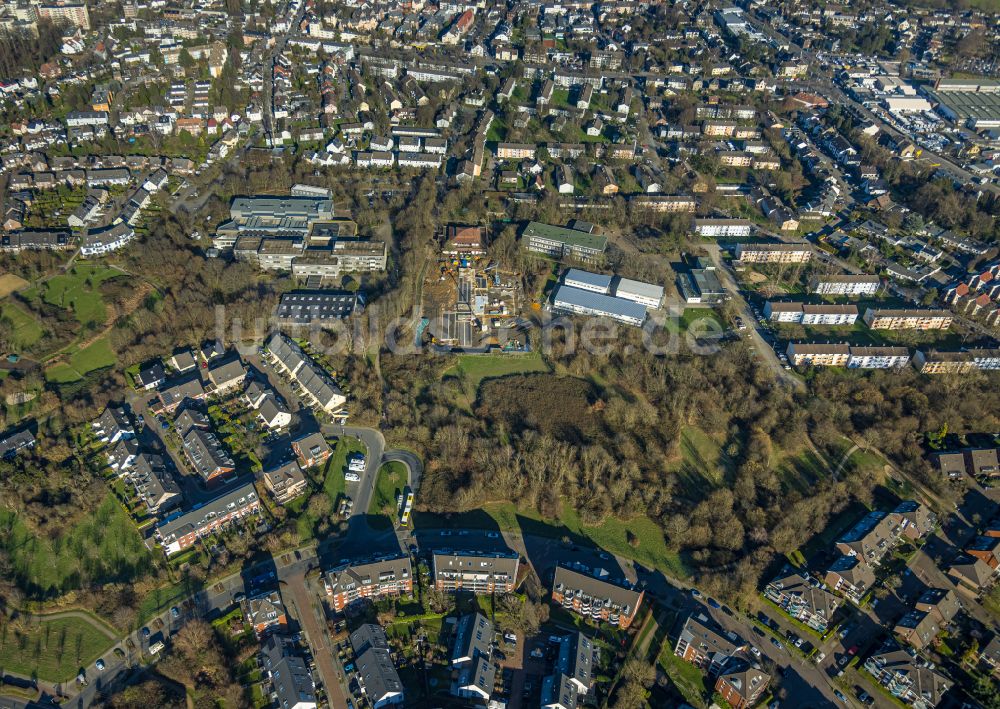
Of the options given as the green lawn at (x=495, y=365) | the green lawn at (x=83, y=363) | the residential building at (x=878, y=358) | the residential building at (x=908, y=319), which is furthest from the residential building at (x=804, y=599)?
the green lawn at (x=83, y=363)

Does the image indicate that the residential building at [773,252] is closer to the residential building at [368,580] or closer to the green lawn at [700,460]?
the green lawn at [700,460]

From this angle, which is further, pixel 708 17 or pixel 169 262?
pixel 708 17

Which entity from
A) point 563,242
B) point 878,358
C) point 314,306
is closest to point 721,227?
point 563,242

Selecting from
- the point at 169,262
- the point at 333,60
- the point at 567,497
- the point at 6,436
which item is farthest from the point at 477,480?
the point at 333,60

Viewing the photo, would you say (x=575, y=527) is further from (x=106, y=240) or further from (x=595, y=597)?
(x=106, y=240)

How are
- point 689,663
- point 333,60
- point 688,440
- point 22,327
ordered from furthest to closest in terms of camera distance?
point 333,60 → point 22,327 → point 688,440 → point 689,663

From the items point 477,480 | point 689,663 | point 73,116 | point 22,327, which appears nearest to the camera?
point 689,663

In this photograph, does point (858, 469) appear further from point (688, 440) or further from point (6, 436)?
point (6, 436)
